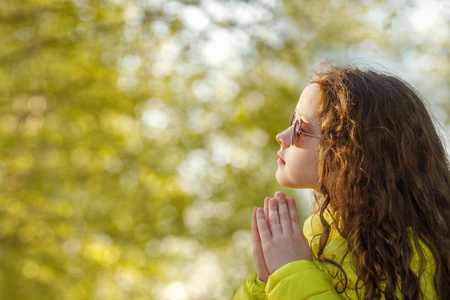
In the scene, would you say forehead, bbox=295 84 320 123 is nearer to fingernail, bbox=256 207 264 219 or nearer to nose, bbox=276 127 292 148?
nose, bbox=276 127 292 148

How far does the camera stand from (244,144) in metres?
5.78

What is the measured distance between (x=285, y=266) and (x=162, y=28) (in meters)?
4.57

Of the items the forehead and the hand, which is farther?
the forehead

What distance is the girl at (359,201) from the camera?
3.76 ft

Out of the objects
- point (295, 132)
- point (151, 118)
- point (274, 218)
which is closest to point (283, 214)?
point (274, 218)

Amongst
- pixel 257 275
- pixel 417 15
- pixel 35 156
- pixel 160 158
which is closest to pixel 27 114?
→ pixel 35 156

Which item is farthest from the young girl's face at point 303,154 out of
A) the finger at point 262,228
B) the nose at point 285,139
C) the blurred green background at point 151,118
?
the blurred green background at point 151,118

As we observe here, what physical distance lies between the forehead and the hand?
242 millimetres

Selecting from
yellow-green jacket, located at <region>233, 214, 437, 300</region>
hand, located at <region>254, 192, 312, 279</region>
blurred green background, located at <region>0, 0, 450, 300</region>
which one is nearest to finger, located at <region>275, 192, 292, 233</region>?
hand, located at <region>254, 192, 312, 279</region>

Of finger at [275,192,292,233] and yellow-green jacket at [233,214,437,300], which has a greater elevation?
finger at [275,192,292,233]

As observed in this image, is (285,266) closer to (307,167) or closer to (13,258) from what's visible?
(307,167)

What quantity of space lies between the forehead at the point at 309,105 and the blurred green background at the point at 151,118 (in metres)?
3.37

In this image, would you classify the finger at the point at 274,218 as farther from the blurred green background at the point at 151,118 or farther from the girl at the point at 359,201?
the blurred green background at the point at 151,118

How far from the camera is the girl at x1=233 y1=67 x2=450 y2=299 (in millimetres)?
1146
